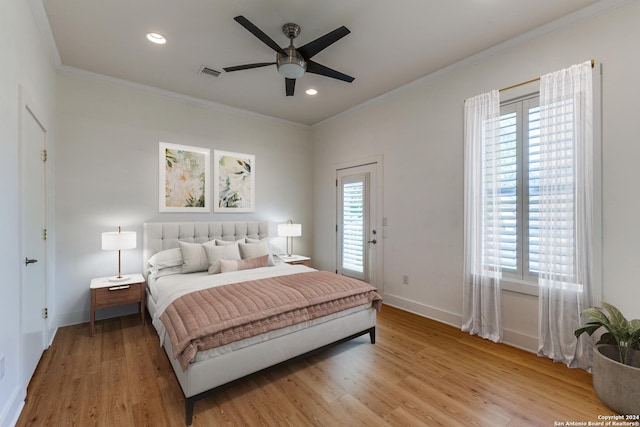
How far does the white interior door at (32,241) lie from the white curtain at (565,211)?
4.35m

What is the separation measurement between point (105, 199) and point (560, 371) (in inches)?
207

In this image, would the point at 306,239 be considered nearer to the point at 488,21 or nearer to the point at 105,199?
the point at 105,199

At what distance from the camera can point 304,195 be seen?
5699 millimetres

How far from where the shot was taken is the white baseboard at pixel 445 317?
→ 9.45 ft

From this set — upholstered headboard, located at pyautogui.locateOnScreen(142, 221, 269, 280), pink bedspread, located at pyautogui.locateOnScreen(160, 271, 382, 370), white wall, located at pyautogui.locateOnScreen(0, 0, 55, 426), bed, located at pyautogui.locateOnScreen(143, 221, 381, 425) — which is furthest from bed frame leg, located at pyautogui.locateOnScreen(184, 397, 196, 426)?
upholstered headboard, located at pyautogui.locateOnScreen(142, 221, 269, 280)

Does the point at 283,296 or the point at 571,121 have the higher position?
the point at 571,121

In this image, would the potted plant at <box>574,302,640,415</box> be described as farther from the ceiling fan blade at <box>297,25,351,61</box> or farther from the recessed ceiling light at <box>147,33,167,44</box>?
the recessed ceiling light at <box>147,33,167,44</box>

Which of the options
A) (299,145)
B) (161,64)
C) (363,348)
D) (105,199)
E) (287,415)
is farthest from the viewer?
(299,145)

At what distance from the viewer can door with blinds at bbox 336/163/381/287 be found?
4531 millimetres

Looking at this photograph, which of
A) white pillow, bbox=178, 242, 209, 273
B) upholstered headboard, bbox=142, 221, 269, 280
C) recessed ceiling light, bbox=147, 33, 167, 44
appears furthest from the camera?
upholstered headboard, bbox=142, 221, 269, 280

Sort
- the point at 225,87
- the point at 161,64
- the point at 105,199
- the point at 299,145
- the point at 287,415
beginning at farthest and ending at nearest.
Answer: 1. the point at 299,145
2. the point at 225,87
3. the point at 105,199
4. the point at 161,64
5. the point at 287,415

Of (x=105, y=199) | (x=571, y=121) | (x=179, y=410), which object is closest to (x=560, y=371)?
(x=571, y=121)

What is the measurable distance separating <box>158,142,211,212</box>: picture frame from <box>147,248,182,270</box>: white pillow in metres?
0.74

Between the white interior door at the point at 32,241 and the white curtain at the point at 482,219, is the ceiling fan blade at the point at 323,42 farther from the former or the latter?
the white interior door at the point at 32,241
